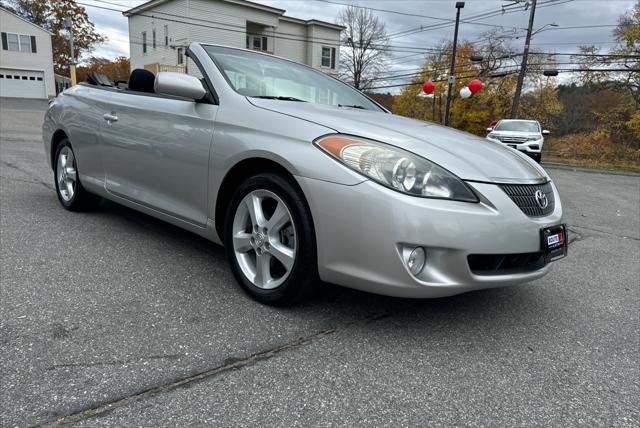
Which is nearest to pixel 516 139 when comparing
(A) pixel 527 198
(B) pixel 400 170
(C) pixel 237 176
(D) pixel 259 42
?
(A) pixel 527 198

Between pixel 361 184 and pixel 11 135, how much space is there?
44.3 ft

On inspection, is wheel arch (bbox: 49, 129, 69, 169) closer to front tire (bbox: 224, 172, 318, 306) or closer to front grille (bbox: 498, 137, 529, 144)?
front tire (bbox: 224, 172, 318, 306)

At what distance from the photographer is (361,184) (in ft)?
7.20

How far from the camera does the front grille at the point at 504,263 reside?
2285mm

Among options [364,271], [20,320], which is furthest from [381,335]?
[20,320]

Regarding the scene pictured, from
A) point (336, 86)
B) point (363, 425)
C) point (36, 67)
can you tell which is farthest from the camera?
point (36, 67)

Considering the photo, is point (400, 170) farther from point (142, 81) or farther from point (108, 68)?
point (108, 68)

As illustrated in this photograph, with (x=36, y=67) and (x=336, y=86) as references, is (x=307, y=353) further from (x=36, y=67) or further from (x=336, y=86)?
(x=36, y=67)

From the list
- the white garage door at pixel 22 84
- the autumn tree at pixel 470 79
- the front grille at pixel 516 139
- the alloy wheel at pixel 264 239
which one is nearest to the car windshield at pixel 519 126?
the front grille at pixel 516 139

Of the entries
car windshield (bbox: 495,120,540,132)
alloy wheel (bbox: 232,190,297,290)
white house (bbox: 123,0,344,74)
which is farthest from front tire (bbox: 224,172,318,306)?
white house (bbox: 123,0,344,74)

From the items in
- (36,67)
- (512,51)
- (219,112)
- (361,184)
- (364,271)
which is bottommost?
(364,271)

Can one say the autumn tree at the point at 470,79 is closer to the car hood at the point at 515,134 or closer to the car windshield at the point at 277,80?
the car hood at the point at 515,134

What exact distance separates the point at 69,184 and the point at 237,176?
2.60 metres

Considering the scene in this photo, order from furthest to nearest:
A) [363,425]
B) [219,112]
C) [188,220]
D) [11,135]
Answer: [11,135]
[188,220]
[219,112]
[363,425]
